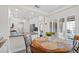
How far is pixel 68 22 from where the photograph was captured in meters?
1.53

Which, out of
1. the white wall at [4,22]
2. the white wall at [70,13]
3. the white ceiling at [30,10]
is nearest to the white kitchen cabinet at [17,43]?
the white wall at [4,22]

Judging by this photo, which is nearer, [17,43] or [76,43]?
[76,43]

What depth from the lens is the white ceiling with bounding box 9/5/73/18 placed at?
1.45 metres

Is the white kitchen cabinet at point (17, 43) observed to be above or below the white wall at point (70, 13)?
below

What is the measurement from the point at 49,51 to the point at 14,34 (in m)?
0.58

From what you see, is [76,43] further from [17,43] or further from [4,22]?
[4,22]

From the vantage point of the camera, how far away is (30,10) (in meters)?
1.53

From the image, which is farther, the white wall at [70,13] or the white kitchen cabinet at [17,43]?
the white kitchen cabinet at [17,43]

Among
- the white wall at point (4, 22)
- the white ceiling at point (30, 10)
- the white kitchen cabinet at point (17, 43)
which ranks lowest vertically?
the white kitchen cabinet at point (17, 43)

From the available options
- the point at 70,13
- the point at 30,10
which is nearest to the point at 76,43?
the point at 70,13

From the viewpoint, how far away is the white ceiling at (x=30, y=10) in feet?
4.74

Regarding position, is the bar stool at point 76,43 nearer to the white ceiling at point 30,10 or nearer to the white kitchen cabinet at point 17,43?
the white ceiling at point 30,10
